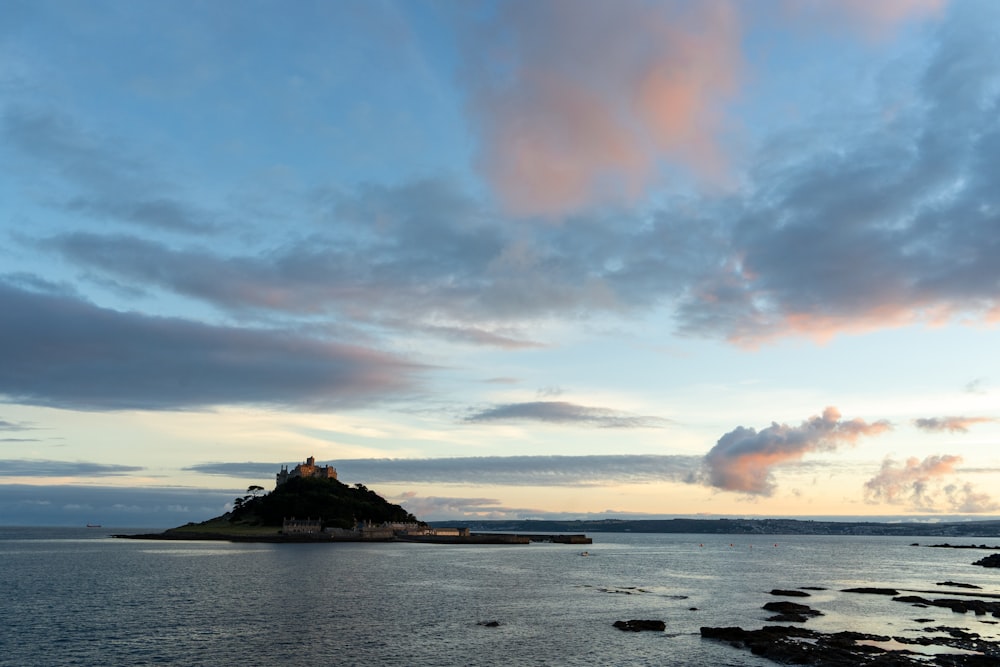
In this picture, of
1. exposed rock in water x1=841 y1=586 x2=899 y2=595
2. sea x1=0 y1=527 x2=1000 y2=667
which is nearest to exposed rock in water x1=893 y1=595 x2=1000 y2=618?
sea x1=0 y1=527 x2=1000 y2=667

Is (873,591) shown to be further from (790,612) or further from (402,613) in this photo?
(402,613)

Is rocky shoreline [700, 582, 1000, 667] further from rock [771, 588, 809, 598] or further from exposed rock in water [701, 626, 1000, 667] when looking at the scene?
rock [771, 588, 809, 598]

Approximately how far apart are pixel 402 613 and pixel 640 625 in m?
24.8

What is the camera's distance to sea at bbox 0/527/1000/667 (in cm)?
5475

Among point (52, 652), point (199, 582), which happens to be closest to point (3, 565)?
point (199, 582)

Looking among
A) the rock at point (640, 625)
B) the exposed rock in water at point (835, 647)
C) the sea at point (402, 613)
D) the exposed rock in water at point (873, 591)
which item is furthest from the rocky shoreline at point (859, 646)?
the exposed rock in water at point (873, 591)

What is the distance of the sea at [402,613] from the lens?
5475cm

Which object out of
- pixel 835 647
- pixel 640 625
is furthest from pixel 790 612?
pixel 835 647

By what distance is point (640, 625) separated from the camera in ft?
217

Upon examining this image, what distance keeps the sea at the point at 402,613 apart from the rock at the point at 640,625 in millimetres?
1291

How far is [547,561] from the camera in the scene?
167 m

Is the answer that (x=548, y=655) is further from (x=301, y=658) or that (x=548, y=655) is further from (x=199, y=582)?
(x=199, y=582)

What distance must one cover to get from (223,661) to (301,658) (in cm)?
535

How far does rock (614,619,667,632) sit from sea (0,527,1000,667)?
1.29 m
